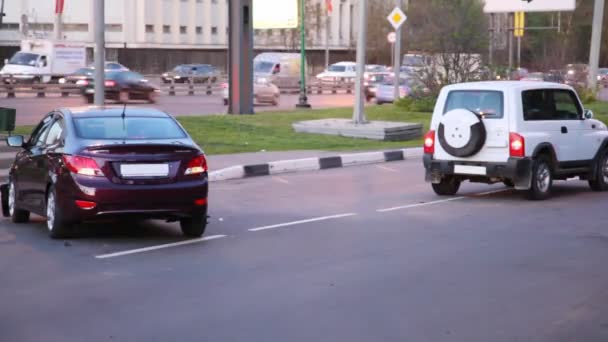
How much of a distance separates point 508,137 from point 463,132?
613 millimetres

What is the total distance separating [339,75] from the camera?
68250 millimetres

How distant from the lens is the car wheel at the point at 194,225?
1142 centimetres

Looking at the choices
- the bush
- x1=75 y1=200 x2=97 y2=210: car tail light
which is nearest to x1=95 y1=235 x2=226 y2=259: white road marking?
x1=75 y1=200 x2=97 y2=210: car tail light

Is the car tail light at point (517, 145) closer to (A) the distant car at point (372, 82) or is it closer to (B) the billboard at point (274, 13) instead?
(B) the billboard at point (274, 13)

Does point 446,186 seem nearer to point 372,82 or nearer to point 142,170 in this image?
point 142,170

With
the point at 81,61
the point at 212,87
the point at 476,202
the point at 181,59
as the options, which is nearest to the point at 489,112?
the point at 476,202

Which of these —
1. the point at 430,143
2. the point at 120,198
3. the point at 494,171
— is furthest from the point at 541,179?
the point at 120,198

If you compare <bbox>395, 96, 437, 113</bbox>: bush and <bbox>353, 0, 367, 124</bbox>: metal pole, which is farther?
<bbox>395, 96, 437, 113</bbox>: bush

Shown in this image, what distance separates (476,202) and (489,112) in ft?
4.12

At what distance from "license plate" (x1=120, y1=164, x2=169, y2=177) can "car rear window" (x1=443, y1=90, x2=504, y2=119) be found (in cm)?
562

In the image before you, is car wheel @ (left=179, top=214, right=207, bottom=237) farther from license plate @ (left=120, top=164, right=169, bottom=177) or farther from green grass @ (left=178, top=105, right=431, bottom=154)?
green grass @ (left=178, top=105, right=431, bottom=154)

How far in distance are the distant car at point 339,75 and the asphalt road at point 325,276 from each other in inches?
2066

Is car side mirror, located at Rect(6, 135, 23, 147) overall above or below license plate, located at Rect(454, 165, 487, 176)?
above

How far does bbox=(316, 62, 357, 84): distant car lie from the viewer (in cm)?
6700
